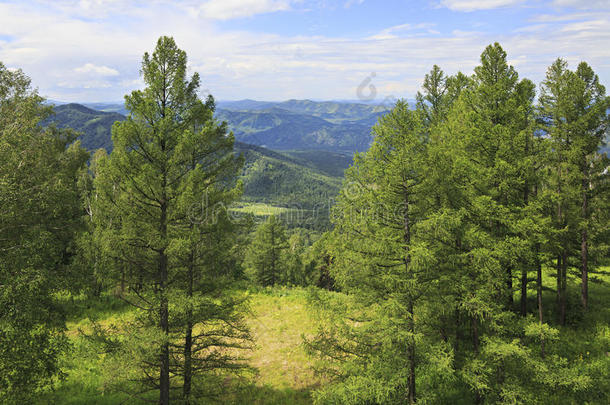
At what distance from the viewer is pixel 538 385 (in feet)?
42.4

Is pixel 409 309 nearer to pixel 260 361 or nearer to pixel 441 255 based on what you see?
pixel 441 255

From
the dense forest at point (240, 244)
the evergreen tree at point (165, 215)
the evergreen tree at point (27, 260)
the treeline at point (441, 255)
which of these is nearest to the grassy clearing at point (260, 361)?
the dense forest at point (240, 244)

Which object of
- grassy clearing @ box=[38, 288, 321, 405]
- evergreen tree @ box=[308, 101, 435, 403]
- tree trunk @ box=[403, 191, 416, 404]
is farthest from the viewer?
grassy clearing @ box=[38, 288, 321, 405]

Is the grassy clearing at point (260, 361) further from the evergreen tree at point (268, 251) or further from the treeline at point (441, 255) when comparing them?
the evergreen tree at point (268, 251)

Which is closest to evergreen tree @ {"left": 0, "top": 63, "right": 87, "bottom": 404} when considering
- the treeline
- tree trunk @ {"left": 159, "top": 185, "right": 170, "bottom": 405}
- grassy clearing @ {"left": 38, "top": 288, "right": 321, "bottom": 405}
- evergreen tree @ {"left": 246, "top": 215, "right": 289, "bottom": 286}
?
grassy clearing @ {"left": 38, "top": 288, "right": 321, "bottom": 405}

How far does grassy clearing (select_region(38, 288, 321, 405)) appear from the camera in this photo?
13.3m

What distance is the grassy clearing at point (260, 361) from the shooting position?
13320 mm

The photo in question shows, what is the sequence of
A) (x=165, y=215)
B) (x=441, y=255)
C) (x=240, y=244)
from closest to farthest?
(x=165, y=215) → (x=441, y=255) → (x=240, y=244)

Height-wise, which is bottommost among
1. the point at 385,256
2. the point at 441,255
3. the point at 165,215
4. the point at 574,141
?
the point at 441,255

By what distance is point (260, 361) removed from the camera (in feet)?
58.1

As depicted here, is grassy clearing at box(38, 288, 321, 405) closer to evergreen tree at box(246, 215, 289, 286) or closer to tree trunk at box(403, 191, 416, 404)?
tree trunk at box(403, 191, 416, 404)

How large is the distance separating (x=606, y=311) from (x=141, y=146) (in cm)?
2580

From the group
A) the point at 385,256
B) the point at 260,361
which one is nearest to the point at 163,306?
the point at 385,256

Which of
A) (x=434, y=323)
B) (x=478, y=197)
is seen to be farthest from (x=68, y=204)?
(x=478, y=197)
